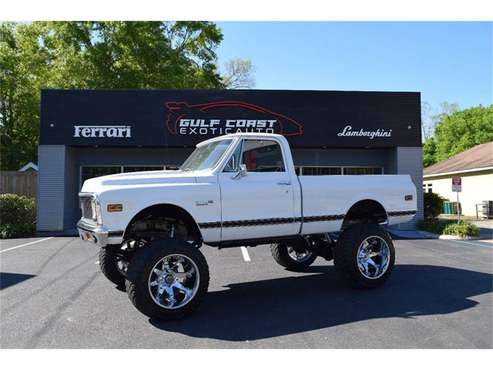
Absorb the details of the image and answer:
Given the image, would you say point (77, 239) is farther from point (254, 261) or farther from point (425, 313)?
point (425, 313)

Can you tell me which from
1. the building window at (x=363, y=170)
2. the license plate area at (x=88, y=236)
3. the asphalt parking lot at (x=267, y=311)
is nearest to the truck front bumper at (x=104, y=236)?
the license plate area at (x=88, y=236)

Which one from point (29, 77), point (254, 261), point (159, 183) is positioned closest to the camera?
point (159, 183)

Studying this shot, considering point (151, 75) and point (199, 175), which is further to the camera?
point (151, 75)

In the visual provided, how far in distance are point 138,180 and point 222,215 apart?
1214mm

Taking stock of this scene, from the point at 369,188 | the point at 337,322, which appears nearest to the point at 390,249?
the point at 369,188

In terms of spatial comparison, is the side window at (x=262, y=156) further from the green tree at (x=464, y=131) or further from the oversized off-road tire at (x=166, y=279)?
the green tree at (x=464, y=131)

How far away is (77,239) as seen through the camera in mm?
14328

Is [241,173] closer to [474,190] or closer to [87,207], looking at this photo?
[87,207]

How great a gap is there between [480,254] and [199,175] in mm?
8157

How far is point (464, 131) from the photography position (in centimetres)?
5025

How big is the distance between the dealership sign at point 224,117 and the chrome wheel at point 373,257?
408 inches

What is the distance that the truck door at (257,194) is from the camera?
615cm

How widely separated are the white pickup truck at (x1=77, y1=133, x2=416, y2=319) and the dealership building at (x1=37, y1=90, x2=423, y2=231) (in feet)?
31.6

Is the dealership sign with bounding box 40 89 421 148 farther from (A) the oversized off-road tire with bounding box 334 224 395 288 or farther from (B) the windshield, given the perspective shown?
(A) the oversized off-road tire with bounding box 334 224 395 288
